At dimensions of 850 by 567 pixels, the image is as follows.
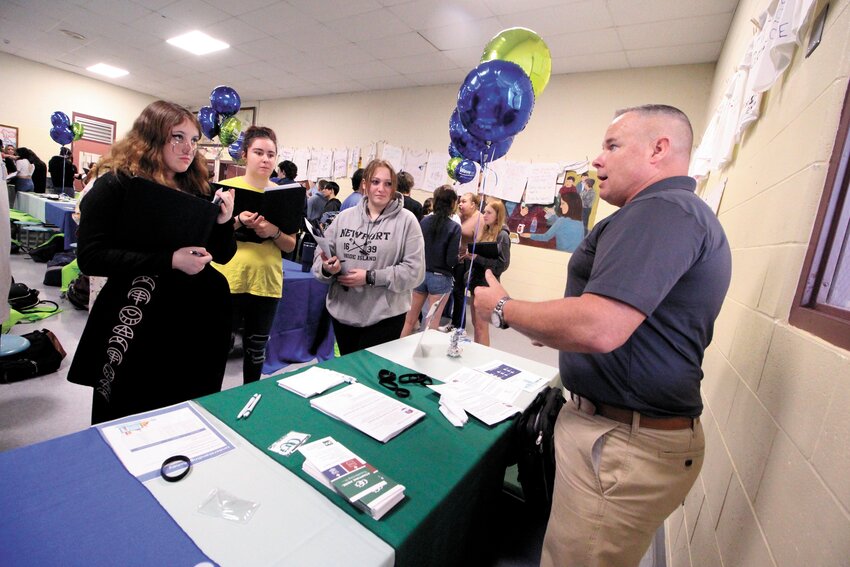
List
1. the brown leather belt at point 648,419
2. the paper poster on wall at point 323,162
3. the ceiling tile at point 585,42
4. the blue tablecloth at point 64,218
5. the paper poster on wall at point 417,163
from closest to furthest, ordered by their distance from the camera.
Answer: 1. the brown leather belt at point 648,419
2. the ceiling tile at point 585,42
3. the blue tablecloth at point 64,218
4. the paper poster on wall at point 417,163
5. the paper poster on wall at point 323,162

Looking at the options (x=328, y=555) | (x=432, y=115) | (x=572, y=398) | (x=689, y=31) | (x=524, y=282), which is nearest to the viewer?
(x=328, y=555)

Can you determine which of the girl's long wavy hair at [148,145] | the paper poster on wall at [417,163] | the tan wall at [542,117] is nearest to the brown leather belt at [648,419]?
the girl's long wavy hair at [148,145]

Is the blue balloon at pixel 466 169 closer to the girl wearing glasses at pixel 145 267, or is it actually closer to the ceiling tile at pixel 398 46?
the ceiling tile at pixel 398 46

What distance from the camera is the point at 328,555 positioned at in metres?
0.62

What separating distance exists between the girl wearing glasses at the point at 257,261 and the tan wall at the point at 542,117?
11.6 feet

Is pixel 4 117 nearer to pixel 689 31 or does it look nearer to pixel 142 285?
pixel 142 285

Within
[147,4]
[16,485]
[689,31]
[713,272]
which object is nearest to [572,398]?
[713,272]

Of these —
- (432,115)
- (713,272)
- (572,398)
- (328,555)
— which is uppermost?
(432,115)

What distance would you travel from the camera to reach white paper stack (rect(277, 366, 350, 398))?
113 centimetres

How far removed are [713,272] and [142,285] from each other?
1505 mm

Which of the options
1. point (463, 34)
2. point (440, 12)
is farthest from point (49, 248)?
point (463, 34)

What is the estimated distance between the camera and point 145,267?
1.13 meters

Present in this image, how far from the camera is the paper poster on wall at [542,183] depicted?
4.56 meters

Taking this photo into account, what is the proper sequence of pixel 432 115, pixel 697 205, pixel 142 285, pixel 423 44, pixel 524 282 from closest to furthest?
pixel 697 205 < pixel 142 285 < pixel 423 44 < pixel 524 282 < pixel 432 115
